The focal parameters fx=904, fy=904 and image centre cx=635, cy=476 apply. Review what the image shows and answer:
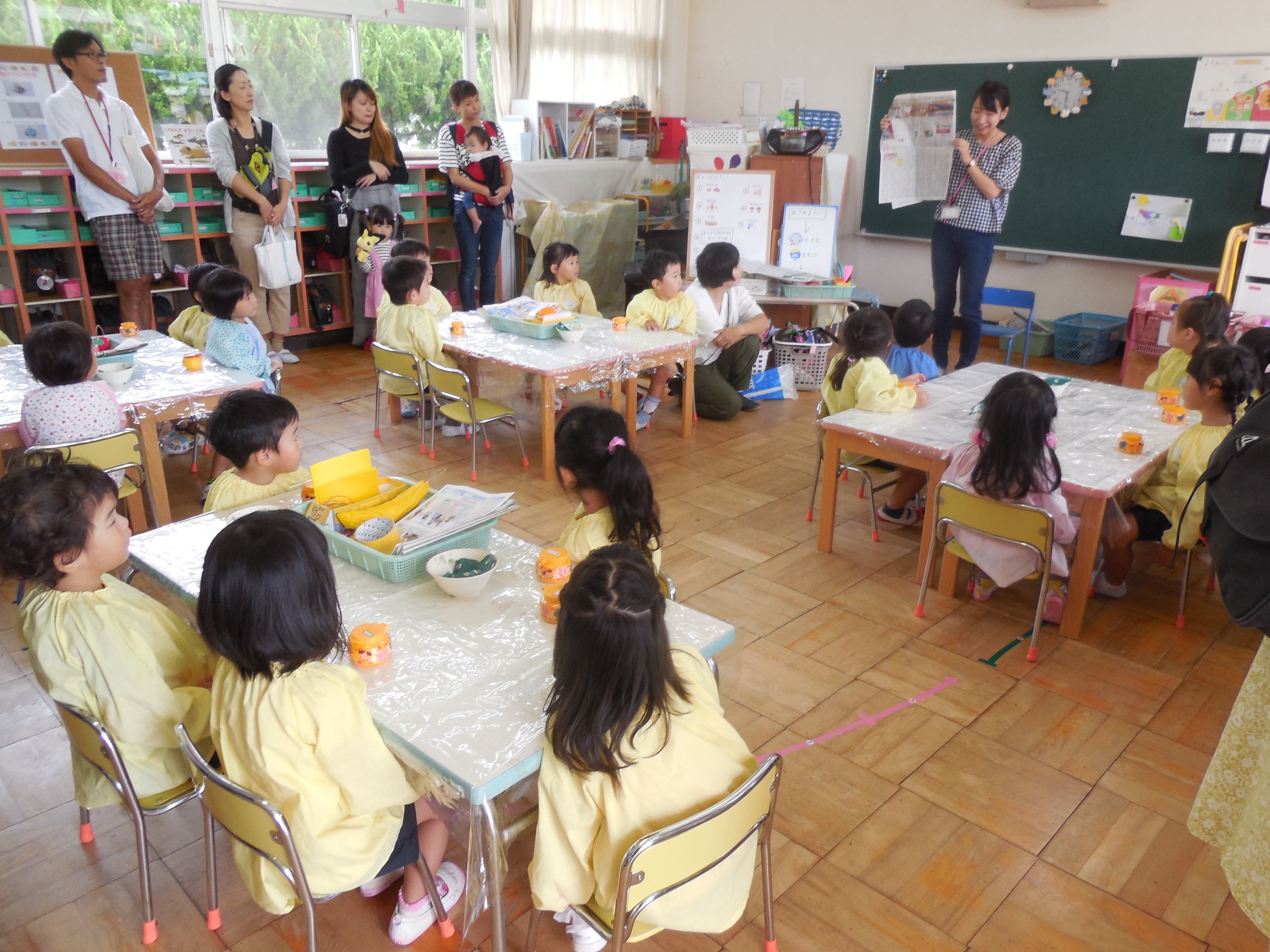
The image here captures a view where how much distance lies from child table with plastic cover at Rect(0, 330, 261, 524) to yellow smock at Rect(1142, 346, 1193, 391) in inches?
133

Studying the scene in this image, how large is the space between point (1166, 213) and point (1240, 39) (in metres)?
0.96

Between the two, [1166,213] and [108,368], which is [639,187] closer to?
[1166,213]

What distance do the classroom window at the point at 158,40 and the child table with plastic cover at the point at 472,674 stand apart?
14.8 ft

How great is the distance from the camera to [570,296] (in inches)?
187

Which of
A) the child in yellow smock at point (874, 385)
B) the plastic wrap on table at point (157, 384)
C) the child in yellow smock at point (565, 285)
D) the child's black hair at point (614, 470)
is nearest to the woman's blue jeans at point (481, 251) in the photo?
the child in yellow smock at point (565, 285)

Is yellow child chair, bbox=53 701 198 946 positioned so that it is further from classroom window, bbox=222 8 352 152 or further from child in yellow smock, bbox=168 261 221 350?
classroom window, bbox=222 8 352 152

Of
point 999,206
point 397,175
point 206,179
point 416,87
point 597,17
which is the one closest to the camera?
point 999,206

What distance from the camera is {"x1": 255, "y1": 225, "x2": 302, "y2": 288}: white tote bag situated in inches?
207

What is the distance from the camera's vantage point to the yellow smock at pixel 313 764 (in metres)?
1.37

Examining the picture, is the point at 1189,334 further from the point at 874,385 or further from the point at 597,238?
the point at 597,238

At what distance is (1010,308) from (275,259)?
15.7 feet

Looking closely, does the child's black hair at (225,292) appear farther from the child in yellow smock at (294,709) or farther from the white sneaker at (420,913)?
the white sneaker at (420,913)

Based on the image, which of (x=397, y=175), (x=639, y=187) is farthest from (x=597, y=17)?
(x=397, y=175)

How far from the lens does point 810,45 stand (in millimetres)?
6836
